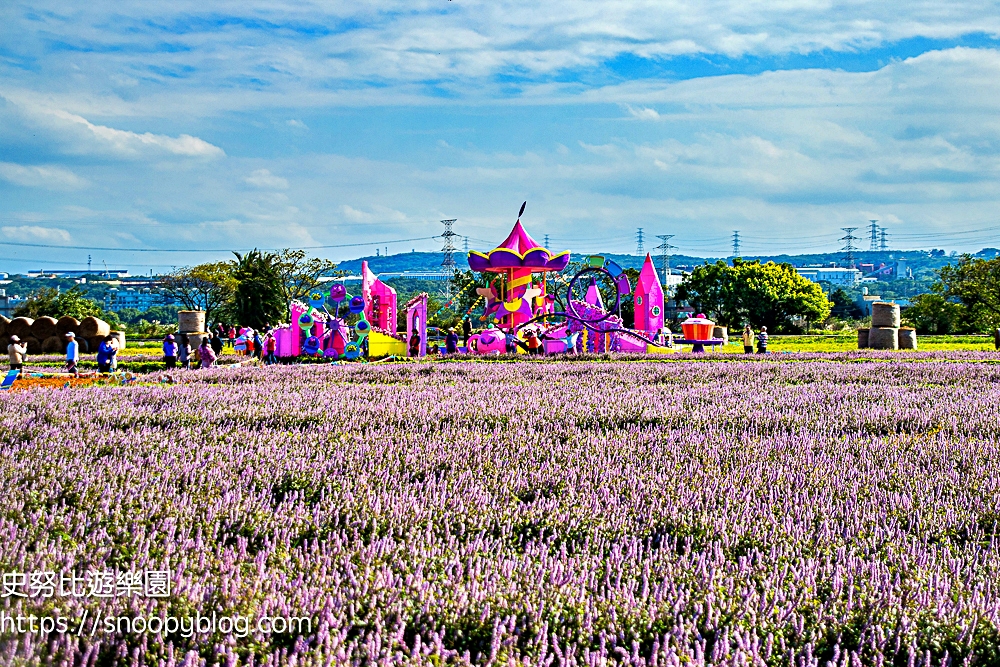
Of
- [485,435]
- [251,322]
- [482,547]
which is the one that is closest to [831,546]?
[482,547]

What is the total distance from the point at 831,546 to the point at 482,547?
5.39 ft

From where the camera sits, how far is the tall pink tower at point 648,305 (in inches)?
987

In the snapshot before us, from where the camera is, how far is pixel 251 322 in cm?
4600

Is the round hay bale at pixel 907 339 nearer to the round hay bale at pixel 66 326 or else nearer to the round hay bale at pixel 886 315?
the round hay bale at pixel 886 315

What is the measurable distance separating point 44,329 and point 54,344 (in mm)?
598

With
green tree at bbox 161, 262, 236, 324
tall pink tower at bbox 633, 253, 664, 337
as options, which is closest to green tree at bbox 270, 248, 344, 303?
green tree at bbox 161, 262, 236, 324

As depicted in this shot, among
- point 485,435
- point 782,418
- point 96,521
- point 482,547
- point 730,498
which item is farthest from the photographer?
point 782,418

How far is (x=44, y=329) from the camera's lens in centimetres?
2716

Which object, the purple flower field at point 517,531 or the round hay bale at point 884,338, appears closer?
the purple flower field at point 517,531

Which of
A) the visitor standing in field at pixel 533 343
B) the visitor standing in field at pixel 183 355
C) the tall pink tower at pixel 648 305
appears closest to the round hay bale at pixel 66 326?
the visitor standing in field at pixel 183 355

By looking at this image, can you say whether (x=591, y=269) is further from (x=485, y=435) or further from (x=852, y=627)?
(x=852, y=627)

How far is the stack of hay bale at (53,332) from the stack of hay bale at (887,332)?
24280 mm

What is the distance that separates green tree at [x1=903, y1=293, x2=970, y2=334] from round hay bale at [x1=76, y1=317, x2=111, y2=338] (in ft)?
126

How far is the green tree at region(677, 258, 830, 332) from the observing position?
5622 cm
